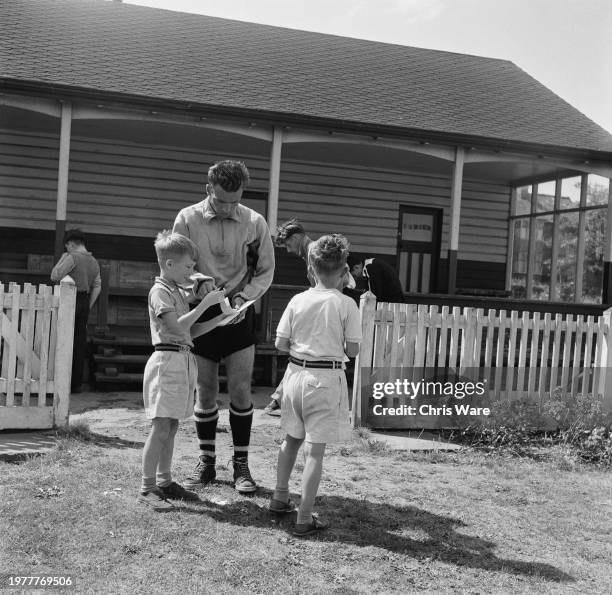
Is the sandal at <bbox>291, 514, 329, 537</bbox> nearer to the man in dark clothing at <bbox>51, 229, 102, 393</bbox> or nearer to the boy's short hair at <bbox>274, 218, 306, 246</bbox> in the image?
the boy's short hair at <bbox>274, 218, 306, 246</bbox>

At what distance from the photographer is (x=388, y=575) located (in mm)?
3482

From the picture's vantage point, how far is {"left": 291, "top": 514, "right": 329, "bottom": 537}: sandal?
3930 mm

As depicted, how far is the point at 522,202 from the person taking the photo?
16281mm

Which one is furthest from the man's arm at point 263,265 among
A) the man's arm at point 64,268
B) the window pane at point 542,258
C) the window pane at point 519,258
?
the window pane at point 519,258

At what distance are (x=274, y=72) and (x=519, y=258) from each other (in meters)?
6.98

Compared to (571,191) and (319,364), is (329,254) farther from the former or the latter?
(571,191)

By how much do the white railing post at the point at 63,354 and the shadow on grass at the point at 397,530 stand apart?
2.36m

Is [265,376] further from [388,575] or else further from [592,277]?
[592,277]

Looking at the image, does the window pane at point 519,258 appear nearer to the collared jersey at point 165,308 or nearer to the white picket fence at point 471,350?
the white picket fence at point 471,350

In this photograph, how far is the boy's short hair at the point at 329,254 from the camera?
157 inches

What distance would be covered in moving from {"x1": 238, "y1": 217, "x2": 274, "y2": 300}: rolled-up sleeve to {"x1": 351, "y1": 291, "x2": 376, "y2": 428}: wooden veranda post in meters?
2.34

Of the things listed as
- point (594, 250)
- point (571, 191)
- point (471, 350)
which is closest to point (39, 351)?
point (471, 350)

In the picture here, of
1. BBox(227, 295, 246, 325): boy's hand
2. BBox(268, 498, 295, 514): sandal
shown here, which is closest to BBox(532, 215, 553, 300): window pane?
BBox(227, 295, 246, 325): boy's hand

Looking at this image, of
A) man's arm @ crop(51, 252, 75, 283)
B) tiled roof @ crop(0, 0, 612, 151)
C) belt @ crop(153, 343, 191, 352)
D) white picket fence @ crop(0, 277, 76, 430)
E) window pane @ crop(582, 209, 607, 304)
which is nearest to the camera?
belt @ crop(153, 343, 191, 352)
